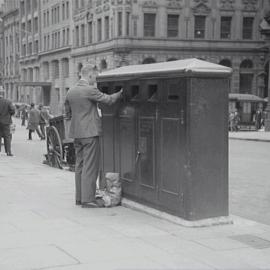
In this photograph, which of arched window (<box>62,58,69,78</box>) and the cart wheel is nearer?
the cart wheel

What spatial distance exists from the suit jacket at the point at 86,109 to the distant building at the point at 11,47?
92584 mm

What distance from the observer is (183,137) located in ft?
22.0

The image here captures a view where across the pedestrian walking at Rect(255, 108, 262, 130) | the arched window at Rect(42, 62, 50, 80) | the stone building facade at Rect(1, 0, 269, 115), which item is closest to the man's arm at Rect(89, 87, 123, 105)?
the pedestrian walking at Rect(255, 108, 262, 130)

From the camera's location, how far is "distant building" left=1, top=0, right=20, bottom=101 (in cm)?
10188

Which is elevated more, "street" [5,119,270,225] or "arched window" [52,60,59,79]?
"arched window" [52,60,59,79]

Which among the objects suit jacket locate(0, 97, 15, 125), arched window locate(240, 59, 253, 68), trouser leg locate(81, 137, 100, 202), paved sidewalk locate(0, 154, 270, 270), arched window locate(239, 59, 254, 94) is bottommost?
paved sidewalk locate(0, 154, 270, 270)

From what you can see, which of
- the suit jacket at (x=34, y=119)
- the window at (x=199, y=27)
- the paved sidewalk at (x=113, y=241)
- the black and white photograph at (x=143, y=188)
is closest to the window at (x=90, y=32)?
the window at (x=199, y=27)

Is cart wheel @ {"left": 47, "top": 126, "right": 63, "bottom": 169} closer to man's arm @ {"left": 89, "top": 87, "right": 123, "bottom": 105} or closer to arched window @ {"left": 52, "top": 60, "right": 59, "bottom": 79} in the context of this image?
man's arm @ {"left": 89, "top": 87, "right": 123, "bottom": 105}

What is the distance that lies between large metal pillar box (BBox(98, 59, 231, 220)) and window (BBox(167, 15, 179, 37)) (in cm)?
5324

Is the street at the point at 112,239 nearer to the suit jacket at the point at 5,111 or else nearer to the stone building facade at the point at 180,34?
the suit jacket at the point at 5,111

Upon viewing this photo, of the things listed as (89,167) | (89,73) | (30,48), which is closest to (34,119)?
(89,73)

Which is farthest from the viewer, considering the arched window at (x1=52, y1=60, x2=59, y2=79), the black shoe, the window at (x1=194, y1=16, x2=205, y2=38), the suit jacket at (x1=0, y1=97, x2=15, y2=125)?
the arched window at (x1=52, y1=60, x2=59, y2=79)

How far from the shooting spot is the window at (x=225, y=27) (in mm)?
60844

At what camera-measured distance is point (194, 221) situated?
6695 millimetres
